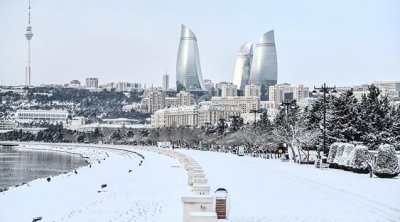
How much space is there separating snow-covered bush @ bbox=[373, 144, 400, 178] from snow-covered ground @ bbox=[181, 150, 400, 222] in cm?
41

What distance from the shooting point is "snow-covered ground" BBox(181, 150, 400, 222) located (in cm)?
1517

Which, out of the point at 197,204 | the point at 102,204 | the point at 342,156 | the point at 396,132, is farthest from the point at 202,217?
the point at 396,132

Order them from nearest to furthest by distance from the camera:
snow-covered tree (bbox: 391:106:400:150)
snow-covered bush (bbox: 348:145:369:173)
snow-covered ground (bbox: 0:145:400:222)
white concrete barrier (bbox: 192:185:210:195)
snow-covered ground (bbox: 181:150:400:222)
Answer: white concrete barrier (bbox: 192:185:210:195) → snow-covered ground (bbox: 181:150:400:222) → snow-covered ground (bbox: 0:145:400:222) → snow-covered bush (bbox: 348:145:369:173) → snow-covered tree (bbox: 391:106:400:150)

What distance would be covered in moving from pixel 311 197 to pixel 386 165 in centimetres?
844

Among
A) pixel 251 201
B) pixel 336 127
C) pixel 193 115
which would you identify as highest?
pixel 336 127

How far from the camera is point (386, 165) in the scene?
26500 millimetres

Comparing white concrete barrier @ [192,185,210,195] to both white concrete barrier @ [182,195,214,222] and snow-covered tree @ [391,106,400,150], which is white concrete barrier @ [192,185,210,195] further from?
snow-covered tree @ [391,106,400,150]

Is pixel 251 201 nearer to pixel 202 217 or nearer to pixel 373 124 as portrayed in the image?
pixel 202 217

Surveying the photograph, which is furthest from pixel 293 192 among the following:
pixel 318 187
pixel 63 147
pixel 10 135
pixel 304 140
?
pixel 10 135

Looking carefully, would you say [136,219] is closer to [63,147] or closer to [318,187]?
[318,187]

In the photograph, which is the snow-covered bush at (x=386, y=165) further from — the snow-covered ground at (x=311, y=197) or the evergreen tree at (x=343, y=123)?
the evergreen tree at (x=343, y=123)

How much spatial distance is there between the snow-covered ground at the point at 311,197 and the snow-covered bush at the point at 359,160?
1.76 metres

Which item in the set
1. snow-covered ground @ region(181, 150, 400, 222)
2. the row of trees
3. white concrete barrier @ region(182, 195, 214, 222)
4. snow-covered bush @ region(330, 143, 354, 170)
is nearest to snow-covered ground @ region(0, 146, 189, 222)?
snow-covered ground @ region(181, 150, 400, 222)

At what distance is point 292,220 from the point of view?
14391 mm
